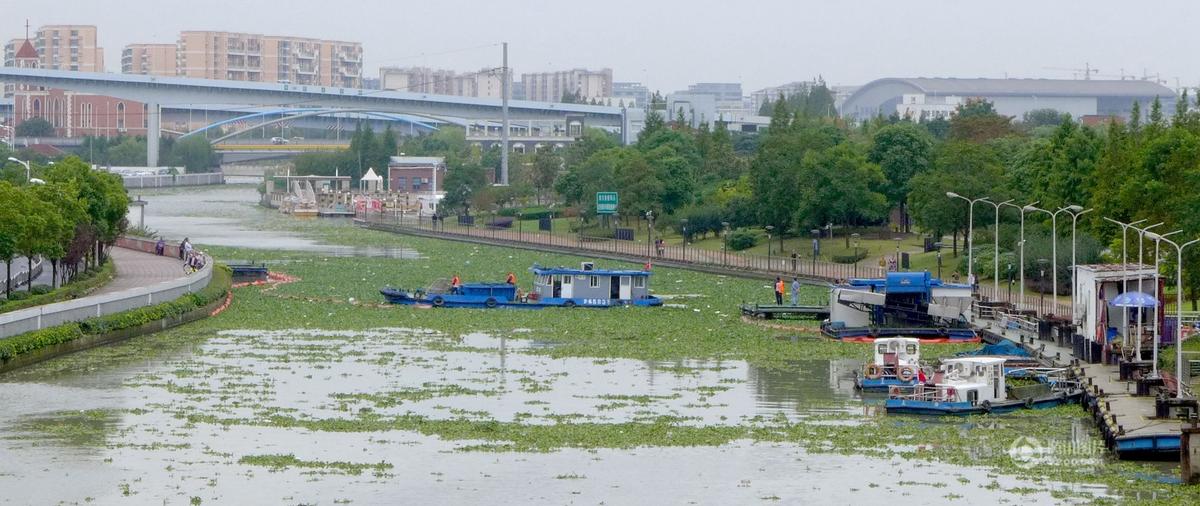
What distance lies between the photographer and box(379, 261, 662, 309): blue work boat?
58.9 metres

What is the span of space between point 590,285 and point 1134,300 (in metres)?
22.1

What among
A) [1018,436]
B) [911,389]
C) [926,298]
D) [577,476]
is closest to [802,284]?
[926,298]

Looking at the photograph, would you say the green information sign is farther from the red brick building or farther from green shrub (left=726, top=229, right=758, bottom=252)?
the red brick building

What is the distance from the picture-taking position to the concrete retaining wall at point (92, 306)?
43000 mm

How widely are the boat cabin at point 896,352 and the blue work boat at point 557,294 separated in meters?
19.1

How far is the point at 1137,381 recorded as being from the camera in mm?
35969

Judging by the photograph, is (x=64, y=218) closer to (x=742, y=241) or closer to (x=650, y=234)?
(x=742, y=241)

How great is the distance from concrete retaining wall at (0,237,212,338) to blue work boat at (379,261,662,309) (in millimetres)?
6746

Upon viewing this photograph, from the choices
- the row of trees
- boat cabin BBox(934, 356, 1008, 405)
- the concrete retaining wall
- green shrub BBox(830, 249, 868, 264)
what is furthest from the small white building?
green shrub BBox(830, 249, 868, 264)

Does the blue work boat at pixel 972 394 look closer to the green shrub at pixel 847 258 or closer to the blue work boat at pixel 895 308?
the blue work boat at pixel 895 308

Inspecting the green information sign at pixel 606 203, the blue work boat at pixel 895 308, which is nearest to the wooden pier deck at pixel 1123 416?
the blue work boat at pixel 895 308

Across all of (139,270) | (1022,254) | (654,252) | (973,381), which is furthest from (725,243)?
(973,381)

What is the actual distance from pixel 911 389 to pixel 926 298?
48.1 ft

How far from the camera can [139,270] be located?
2677 inches
